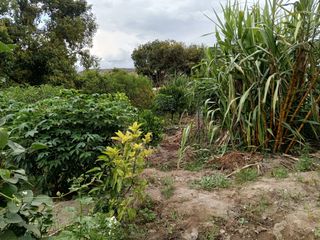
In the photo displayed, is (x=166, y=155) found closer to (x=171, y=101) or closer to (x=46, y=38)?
(x=171, y=101)

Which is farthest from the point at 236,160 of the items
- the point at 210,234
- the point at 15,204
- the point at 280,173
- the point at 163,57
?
the point at 163,57

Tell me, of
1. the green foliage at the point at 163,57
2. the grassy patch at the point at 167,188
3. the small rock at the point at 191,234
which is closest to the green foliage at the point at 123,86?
the grassy patch at the point at 167,188

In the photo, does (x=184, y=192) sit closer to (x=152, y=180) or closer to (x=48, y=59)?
(x=152, y=180)

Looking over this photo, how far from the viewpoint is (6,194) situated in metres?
1.28

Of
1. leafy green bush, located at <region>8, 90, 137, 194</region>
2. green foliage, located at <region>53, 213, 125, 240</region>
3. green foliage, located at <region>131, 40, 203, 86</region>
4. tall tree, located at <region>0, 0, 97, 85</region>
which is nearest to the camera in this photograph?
green foliage, located at <region>53, 213, 125, 240</region>

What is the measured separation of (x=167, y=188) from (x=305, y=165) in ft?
3.78

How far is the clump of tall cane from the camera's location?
10.0ft

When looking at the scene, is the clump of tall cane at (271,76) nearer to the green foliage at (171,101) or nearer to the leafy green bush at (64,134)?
the leafy green bush at (64,134)

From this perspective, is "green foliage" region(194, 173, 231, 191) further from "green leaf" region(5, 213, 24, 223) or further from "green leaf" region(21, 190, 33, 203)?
"green leaf" region(5, 213, 24, 223)

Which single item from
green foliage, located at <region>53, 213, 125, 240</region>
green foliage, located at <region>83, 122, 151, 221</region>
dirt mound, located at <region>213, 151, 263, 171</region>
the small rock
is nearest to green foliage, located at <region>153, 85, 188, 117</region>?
dirt mound, located at <region>213, 151, 263, 171</region>

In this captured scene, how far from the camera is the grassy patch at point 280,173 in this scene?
Answer: 2768 millimetres

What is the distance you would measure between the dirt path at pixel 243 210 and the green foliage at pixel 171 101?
13.1ft

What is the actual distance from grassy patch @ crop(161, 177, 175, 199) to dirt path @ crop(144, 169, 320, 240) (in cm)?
2

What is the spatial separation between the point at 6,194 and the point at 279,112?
8.39 ft
